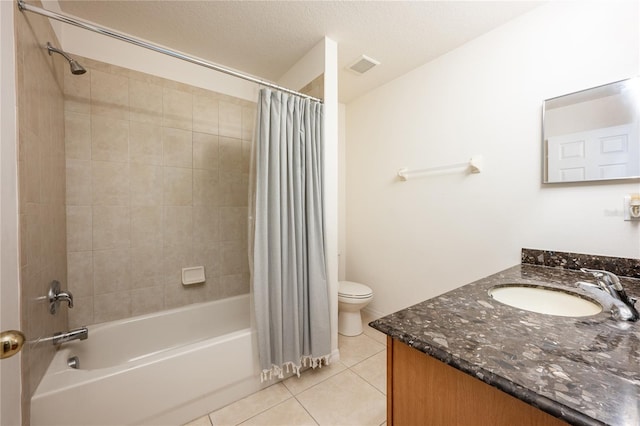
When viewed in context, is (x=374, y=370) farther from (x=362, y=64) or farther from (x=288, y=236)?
(x=362, y=64)

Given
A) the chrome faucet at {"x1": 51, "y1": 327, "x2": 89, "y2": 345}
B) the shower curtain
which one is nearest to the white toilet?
the shower curtain

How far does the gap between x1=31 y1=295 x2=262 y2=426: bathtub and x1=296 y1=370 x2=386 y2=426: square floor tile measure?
0.38 metres

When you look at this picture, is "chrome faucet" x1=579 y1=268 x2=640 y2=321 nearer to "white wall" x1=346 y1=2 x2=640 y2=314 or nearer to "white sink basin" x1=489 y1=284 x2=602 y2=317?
"white sink basin" x1=489 y1=284 x2=602 y2=317

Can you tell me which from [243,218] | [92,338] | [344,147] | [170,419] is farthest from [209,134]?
[170,419]

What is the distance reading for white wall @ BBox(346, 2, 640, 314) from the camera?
1247 mm

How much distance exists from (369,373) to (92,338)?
181 cm

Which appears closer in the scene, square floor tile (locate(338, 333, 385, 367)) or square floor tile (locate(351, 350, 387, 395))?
square floor tile (locate(351, 350, 387, 395))

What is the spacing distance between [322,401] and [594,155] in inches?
78.7

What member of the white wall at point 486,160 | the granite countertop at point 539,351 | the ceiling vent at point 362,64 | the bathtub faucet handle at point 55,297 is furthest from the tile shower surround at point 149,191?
the granite countertop at point 539,351

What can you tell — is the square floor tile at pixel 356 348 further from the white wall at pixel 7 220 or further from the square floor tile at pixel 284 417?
the white wall at pixel 7 220

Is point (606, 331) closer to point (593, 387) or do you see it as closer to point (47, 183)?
point (593, 387)

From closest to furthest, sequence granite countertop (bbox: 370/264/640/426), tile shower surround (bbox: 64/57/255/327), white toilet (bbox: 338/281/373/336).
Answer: granite countertop (bbox: 370/264/640/426) → tile shower surround (bbox: 64/57/255/327) → white toilet (bbox: 338/281/373/336)

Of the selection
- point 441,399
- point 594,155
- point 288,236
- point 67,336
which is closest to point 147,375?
point 67,336

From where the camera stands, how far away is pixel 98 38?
5.43 feet
